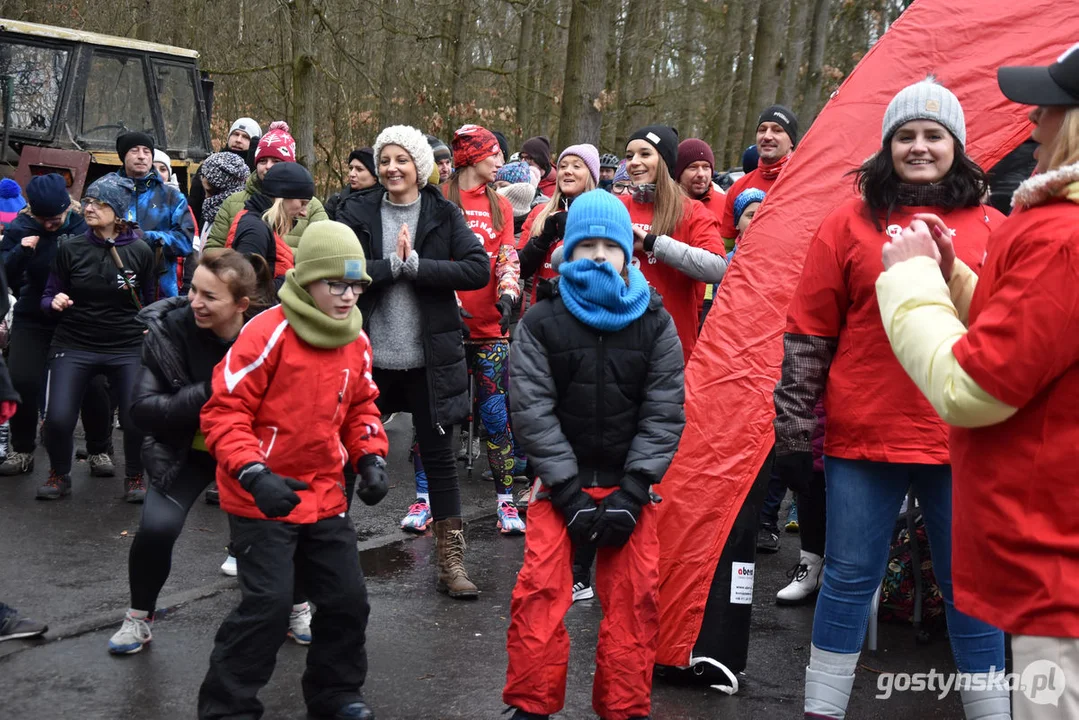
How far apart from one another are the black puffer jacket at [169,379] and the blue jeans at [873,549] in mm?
2433

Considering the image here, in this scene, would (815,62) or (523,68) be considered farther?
(523,68)

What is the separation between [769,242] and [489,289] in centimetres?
211

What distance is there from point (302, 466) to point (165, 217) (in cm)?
490

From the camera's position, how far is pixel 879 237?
13.0ft

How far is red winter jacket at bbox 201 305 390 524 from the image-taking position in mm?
4141

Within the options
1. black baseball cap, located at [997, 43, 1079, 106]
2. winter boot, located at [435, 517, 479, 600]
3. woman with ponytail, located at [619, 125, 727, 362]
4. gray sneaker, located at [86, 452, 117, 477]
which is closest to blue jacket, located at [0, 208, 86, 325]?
gray sneaker, located at [86, 452, 117, 477]

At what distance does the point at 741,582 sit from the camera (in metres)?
4.83

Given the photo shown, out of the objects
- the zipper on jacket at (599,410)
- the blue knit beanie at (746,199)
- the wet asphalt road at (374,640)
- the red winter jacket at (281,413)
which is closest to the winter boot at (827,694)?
the wet asphalt road at (374,640)

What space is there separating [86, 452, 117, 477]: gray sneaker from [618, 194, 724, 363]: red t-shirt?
4.12 metres

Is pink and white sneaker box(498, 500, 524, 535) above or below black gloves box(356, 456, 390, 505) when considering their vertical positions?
below

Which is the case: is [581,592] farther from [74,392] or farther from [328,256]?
[74,392]

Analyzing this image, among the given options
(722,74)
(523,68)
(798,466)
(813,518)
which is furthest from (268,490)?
(722,74)

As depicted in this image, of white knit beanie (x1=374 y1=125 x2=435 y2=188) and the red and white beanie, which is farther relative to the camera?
the red and white beanie

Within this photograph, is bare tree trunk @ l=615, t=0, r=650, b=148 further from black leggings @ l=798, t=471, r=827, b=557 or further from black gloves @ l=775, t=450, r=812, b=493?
black gloves @ l=775, t=450, r=812, b=493
